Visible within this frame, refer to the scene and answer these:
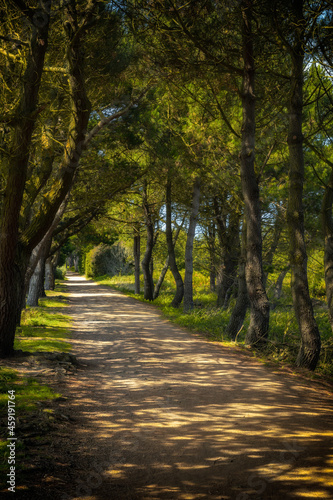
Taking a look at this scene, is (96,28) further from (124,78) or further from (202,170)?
(202,170)

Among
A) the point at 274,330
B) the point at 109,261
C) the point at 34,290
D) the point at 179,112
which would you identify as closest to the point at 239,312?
the point at 274,330

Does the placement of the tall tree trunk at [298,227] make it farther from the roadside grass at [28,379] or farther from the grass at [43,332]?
the grass at [43,332]

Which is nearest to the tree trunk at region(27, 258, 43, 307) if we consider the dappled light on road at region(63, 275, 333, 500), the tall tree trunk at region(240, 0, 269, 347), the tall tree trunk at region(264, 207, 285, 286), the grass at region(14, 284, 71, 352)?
the grass at region(14, 284, 71, 352)

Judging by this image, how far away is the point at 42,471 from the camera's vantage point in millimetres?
3305

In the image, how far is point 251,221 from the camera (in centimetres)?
913

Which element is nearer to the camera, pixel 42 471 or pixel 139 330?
pixel 42 471

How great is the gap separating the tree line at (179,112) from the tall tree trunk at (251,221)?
0.02 meters

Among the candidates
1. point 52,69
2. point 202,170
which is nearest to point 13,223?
point 52,69

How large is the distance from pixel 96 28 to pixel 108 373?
7.27 meters

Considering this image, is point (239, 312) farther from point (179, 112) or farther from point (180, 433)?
point (179, 112)

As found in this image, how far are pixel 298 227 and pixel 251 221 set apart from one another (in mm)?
1500

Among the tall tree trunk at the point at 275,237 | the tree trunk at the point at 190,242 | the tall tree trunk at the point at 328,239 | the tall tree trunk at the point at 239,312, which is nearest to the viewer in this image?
the tall tree trunk at the point at 328,239

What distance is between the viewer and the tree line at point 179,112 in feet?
22.5

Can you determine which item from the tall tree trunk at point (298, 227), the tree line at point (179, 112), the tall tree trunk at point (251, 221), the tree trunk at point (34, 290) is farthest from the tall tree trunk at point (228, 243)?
the tall tree trunk at point (298, 227)
